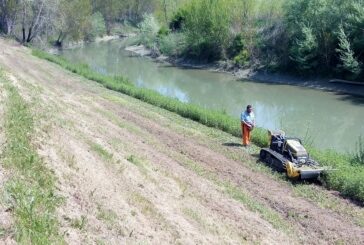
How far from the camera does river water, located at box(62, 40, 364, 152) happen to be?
29.1m

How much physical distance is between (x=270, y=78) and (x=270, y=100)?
10888mm

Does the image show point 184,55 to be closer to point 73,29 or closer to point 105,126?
point 73,29

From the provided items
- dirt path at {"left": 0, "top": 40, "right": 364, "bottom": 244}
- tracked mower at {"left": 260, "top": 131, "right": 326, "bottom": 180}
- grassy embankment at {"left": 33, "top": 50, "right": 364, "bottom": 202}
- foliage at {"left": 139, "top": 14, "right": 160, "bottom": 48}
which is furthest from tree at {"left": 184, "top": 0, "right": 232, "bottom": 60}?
tracked mower at {"left": 260, "top": 131, "right": 326, "bottom": 180}

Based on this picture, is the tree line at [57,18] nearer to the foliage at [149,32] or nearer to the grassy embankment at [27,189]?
the foliage at [149,32]

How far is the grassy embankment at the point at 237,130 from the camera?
14134 millimetres

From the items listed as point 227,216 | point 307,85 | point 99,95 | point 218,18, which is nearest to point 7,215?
point 227,216

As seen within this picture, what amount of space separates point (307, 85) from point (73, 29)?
48184mm

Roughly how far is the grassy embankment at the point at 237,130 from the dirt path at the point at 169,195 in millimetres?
600

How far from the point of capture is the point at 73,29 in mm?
81375

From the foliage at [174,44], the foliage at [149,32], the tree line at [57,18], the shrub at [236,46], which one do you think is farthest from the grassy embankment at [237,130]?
the foliage at [149,32]

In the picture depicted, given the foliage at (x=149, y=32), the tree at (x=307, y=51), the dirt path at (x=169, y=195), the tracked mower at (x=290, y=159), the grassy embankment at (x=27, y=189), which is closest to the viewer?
the grassy embankment at (x=27, y=189)

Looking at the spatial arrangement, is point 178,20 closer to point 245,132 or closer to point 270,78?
point 270,78

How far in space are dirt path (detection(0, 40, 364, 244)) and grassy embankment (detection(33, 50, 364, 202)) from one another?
1.97 ft

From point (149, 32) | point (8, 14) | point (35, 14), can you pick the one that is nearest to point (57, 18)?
point (35, 14)
